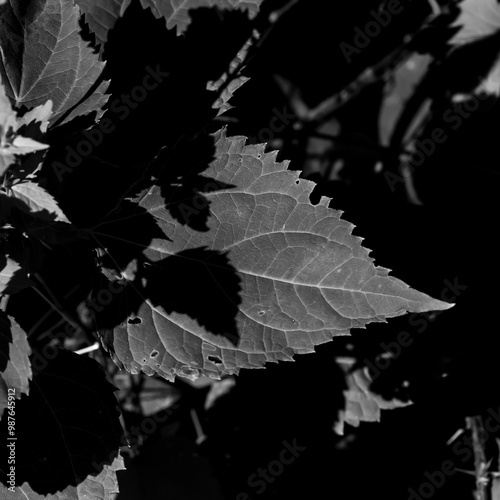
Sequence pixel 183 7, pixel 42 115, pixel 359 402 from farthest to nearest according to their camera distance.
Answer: pixel 359 402 → pixel 183 7 → pixel 42 115

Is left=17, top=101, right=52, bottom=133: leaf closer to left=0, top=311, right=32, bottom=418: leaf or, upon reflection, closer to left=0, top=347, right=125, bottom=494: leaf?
left=0, top=311, right=32, bottom=418: leaf

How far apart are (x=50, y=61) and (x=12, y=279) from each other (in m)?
0.49

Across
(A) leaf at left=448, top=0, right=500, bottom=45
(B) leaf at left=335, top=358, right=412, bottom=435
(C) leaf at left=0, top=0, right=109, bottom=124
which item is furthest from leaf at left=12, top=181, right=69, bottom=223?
(A) leaf at left=448, top=0, right=500, bottom=45

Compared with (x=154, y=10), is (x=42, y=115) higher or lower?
lower

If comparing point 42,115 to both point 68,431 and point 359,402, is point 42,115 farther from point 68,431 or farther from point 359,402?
point 359,402

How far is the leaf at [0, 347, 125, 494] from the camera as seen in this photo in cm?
133

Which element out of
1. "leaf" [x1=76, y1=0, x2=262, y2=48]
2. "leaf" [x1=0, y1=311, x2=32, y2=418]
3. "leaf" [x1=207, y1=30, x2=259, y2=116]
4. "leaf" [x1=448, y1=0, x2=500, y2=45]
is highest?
"leaf" [x1=448, y1=0, x2=500, y2=45]

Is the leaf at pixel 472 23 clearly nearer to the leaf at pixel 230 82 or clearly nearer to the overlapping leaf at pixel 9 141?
the leaf at pixel 230 82

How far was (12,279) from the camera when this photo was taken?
1.12 metres

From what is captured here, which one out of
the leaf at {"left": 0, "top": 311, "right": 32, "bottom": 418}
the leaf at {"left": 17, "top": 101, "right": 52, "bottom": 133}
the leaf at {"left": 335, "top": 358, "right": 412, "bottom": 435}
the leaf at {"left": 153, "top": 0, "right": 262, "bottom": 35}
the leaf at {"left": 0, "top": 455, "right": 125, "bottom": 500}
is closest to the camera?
the leaf at {"left": 17, "top": 101, "right": 52, "bottom": 133}

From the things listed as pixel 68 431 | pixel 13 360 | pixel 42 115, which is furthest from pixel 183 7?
pixel 68 431

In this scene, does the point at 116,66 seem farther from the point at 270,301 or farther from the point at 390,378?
the point at 390,378

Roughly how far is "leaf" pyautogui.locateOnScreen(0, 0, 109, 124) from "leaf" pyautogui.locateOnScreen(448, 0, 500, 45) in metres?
1.25

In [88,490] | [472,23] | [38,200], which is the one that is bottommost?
[88,490]
